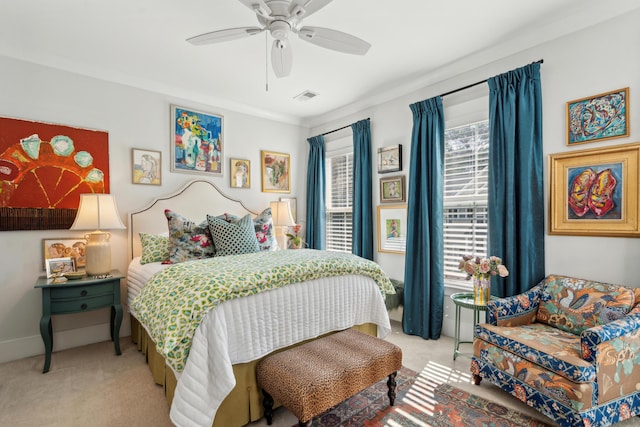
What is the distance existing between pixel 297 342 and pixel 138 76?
317cm

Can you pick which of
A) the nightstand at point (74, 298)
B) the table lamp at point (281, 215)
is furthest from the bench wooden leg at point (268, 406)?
the table lamp at point (281, 215)

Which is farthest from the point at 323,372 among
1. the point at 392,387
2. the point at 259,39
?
the point at 259,39

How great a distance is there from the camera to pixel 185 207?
3627 millimetres

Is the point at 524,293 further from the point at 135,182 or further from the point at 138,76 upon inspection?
the point at 138,76

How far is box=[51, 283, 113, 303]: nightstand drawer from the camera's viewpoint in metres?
2.53

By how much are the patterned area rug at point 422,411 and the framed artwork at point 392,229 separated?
1.65 metres

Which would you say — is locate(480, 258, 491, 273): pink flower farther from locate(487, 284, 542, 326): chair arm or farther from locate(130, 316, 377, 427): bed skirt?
locate(130, 316, 377, 427): bed skirt

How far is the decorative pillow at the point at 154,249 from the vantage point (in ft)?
9.52

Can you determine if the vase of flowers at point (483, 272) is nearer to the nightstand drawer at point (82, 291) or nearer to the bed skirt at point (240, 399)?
the bed skirt at point (240, 399)

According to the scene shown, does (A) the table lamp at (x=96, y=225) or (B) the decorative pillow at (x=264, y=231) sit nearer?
(A) the table lamp at (x=96, y=225)

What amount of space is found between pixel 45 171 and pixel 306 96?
2.79m

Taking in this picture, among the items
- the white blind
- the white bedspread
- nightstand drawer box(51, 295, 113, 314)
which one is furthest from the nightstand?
the white blind

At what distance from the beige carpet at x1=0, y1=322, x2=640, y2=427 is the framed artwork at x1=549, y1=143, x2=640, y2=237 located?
1217 mm

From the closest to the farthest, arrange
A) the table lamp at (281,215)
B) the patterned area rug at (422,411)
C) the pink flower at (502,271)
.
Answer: the patterned area rug at (422,411), the pink flower at (502,271), the table lamp at (281,215)
